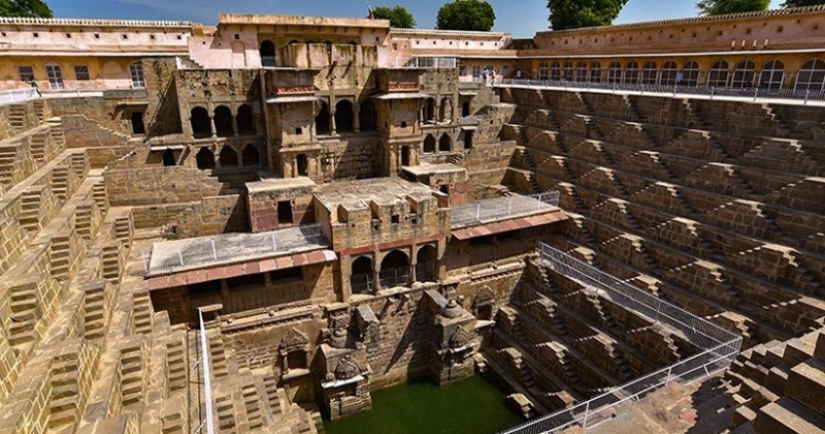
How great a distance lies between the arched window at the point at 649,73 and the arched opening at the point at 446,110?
14.9 meters

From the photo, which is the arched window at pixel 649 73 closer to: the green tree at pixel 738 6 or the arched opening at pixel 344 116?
the green tree at pixel 738 6

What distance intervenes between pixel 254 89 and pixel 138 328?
14.2 m

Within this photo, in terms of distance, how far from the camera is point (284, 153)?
23.1 m

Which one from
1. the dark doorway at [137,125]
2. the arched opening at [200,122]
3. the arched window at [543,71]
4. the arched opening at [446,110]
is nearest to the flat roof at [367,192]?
the arched opening at [446,110]

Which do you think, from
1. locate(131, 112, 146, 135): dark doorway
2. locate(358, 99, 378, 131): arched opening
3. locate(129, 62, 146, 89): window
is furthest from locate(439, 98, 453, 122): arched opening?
locate(129, 62, 146, 89): window

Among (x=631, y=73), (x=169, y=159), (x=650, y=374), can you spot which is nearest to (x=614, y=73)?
(x=631, y=73)

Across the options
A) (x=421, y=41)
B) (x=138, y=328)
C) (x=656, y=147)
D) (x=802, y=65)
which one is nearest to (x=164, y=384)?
(x=138, y=328)

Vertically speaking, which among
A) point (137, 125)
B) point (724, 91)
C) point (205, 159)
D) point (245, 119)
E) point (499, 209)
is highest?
point (724, 91)

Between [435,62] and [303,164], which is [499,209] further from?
[435,62]

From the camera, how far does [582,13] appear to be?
46.8m

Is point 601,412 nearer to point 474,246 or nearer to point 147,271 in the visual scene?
point 474,246

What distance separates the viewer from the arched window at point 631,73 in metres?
34.1

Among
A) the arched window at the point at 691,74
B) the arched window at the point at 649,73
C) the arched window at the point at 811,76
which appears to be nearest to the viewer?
the arched window at the point at 811,76

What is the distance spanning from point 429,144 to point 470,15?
103 feet
